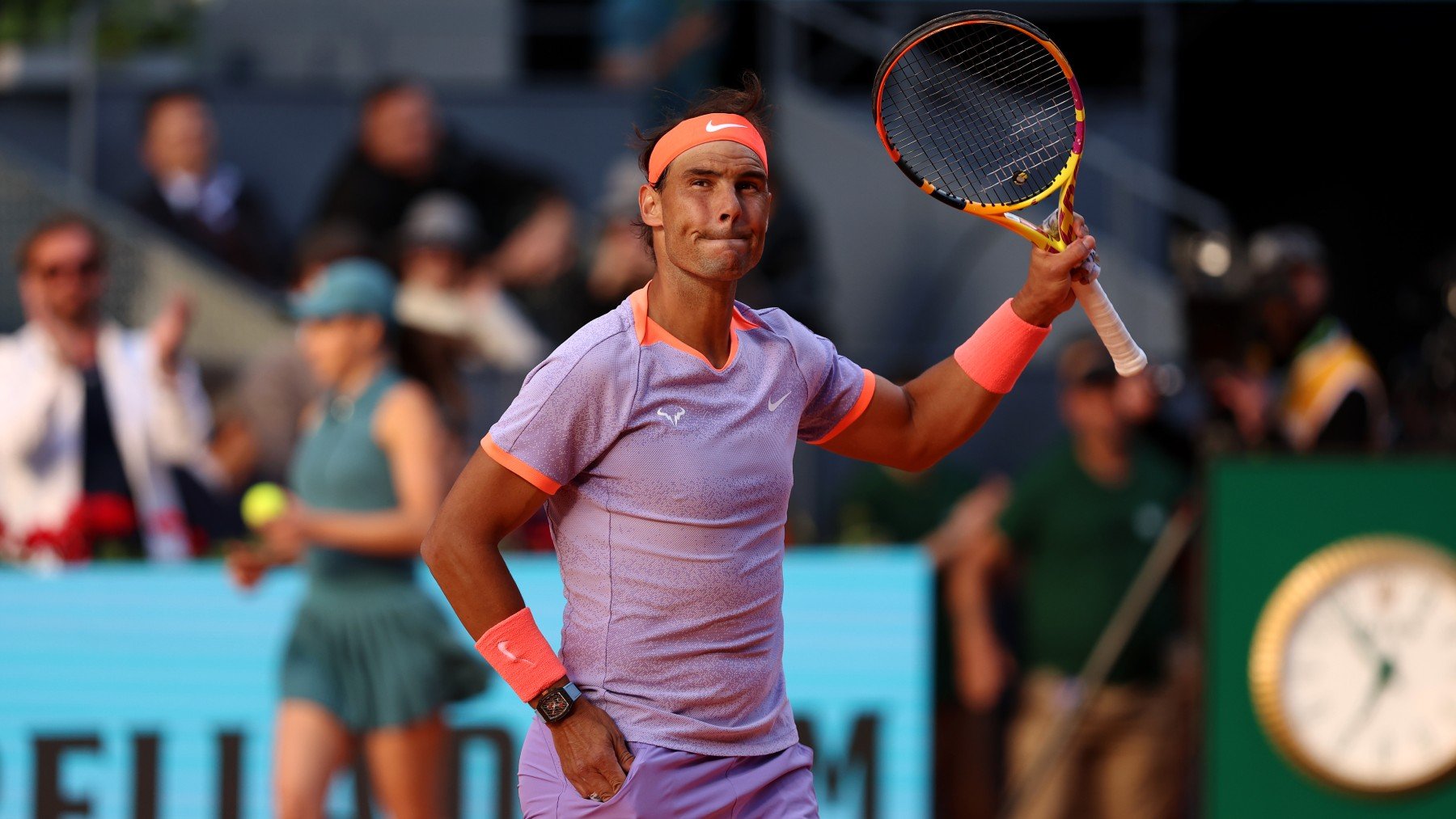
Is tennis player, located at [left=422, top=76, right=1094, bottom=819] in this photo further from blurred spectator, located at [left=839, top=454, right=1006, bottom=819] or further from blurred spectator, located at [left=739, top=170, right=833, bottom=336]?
blurred spectator, located at [left=739, top=170, right=833, bottom=336]

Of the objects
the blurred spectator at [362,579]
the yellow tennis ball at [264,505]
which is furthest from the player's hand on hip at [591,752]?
the yellow tennis ball at [264,505]

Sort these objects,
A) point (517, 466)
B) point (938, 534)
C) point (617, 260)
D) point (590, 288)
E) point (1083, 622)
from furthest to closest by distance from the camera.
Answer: point (590, 288) → point (617, 260) → point (938, 534) → point (1083, 622) → point (517, 466)

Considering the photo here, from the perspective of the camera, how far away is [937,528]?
7.42 m

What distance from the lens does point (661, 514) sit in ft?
9.85

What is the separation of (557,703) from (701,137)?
3.10ft

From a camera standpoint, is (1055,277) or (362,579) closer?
(1055,277)

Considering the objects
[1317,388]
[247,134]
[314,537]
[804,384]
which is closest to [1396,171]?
[1317,388]

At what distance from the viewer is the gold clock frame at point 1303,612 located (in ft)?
21.3

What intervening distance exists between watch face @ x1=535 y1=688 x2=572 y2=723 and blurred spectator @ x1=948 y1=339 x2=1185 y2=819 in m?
4.16

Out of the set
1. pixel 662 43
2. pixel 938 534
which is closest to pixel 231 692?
pixel 938 534

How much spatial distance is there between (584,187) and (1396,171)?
7.30 m

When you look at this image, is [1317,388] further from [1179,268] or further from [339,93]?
[339,93]

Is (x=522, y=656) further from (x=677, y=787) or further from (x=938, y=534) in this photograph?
(x=938, y=534)

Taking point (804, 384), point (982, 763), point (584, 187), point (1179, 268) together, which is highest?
point (584, 187)
